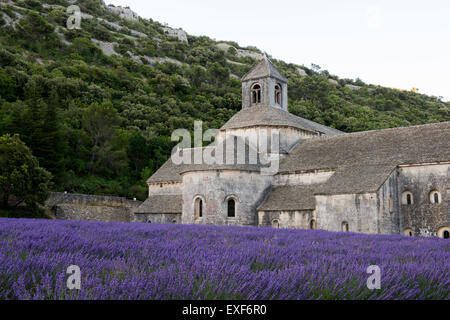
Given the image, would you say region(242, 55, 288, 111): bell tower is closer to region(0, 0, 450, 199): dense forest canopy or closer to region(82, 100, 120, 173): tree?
region(0, 0, 450, 199): dense forest canopy

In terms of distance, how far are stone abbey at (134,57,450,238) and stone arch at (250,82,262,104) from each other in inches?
3.9

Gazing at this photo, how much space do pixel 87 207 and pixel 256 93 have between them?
19.3m

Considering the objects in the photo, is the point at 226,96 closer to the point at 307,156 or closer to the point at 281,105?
the point at 281,105

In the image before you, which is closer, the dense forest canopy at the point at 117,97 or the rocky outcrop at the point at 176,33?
the dense forest canopy at the point at 117,97

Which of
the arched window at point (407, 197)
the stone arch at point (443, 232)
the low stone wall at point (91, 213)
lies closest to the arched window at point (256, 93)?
the low stone wall at point (91, 213)

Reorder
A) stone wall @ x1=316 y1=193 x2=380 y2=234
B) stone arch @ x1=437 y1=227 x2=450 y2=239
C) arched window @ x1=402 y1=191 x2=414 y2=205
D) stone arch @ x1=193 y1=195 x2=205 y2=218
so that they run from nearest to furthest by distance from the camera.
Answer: stone wall @ x1=316 y1=193 x2=380 y2=234
stone arch @ x1=437 y1=227 x2=450 y2=239
arched window @ x1=402 y1=191 x2=414 y2=205
stone arch @ x1=193 y1=195 x2=205 y2=218

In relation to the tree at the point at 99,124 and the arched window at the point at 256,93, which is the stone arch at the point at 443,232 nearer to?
→ the arched window at the point at 256,93

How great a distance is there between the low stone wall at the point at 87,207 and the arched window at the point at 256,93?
1621 cm

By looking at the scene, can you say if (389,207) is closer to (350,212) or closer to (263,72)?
(350,212)

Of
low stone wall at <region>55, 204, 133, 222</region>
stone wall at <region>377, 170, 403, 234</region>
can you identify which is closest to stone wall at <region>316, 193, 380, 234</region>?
stone wall at <region>377, 170, 403, 234</region>

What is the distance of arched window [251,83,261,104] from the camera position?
133ft

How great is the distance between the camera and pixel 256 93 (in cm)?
4078

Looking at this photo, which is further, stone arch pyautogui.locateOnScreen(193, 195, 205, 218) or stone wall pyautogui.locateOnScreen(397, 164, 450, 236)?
stone arch pyautogui.locateOnScreen(193, 195, 205, 218)

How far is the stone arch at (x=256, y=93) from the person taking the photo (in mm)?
40594
